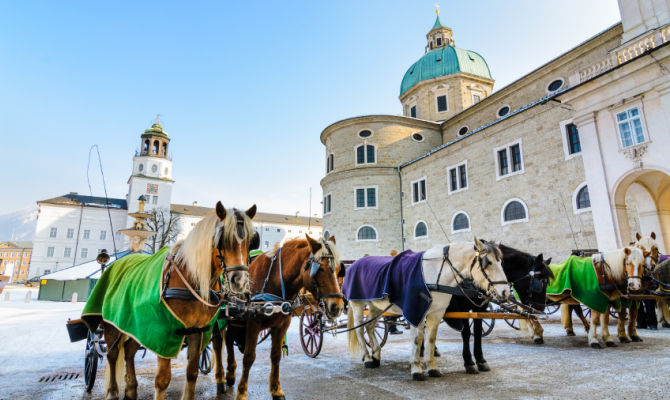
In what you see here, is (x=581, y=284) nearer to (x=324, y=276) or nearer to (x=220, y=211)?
(x=324, y=276)

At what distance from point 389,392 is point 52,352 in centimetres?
689

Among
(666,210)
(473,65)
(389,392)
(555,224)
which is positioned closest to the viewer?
(389,392)

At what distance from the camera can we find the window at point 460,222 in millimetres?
21469

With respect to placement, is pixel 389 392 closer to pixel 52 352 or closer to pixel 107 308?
pixel 107 308

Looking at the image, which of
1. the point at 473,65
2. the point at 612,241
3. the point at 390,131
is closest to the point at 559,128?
the point at 612,241

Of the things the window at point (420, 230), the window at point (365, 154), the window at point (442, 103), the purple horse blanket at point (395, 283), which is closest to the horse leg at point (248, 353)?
the purple horse blanket at point (395, 283)

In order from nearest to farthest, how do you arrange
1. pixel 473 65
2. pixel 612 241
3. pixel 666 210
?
pixel 612 241, pixel 666 210, pixel 473 65

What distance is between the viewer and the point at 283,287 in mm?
4477

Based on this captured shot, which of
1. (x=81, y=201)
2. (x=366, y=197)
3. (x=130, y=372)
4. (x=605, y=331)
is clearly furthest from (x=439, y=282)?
(x=81, y=201)

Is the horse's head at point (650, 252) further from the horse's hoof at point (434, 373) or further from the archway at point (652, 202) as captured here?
the horse's hoof at point (434, 373)

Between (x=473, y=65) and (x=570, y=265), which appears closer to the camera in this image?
(x=570, y=265)

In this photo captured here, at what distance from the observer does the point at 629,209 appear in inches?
557

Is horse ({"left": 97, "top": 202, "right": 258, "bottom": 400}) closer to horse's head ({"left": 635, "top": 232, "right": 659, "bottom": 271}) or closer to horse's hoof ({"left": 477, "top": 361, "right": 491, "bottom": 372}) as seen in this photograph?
horse's hoof ({"left": 477, "top": 361, "right": 491, "bottom": 372})

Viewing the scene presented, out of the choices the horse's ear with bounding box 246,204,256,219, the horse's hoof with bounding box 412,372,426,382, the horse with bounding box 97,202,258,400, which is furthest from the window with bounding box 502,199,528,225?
the horse with bounding box 97,202,258,400
